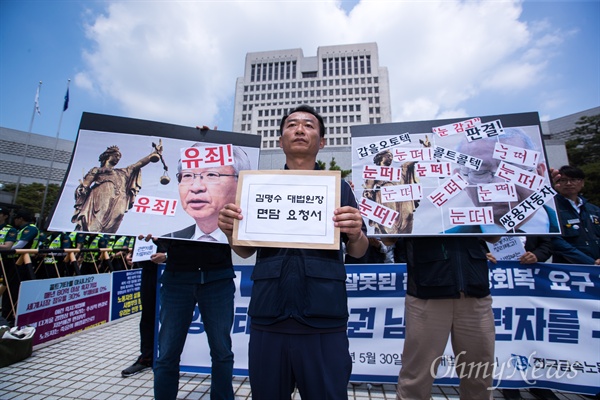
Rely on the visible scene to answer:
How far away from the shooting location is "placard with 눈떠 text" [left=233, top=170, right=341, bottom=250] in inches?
55.7

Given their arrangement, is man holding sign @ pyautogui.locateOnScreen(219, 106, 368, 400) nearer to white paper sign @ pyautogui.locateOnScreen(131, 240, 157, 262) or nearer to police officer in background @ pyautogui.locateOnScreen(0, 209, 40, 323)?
white paper sign @ pyautogui.locateOnScreen(131, 240, 157, 262)

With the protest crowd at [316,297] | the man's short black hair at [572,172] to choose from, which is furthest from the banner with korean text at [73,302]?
the man's short black hair at [572,172]

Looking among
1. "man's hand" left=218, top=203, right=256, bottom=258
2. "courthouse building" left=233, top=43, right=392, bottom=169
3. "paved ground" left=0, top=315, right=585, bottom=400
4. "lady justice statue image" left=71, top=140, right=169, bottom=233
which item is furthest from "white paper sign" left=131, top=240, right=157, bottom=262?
"courthouse building" left=233, top=43, right=392, bottom=169

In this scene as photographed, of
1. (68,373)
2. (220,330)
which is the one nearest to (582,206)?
(220,330)

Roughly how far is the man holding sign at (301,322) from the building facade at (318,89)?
7439 cm

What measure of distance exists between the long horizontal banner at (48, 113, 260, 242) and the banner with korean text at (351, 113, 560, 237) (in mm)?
1105

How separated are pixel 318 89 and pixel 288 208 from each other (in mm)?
84261

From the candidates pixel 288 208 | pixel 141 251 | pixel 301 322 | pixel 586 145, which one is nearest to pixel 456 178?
pixel 288 208

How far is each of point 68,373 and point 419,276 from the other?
4.23 m

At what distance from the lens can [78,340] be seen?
4535 millimetres

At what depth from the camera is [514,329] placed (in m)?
3.02

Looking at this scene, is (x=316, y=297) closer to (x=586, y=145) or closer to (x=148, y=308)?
(x=148, y=308)

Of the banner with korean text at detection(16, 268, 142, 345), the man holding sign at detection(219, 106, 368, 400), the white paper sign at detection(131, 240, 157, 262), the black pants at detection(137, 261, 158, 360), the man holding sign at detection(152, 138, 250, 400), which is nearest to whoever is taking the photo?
the man holding sign at detection(219, 106, 368, 400)

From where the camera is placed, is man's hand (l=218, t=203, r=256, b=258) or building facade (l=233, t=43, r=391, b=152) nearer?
man's hand (l=218, t=203, r=256, b=258)
